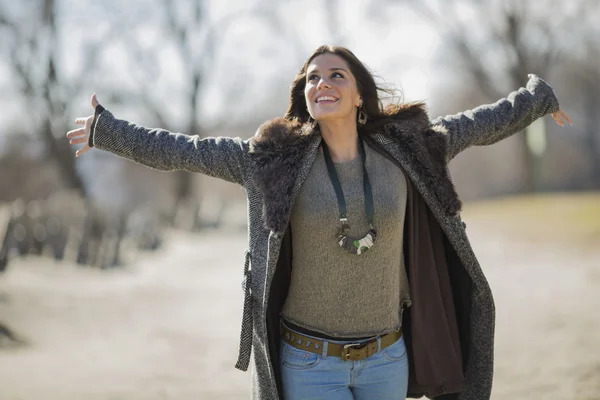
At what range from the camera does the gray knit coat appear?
2863 mm

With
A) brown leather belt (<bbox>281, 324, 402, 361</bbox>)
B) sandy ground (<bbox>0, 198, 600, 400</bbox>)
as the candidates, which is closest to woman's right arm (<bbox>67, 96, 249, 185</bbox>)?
brown leather belt (<bbox>281, 324, 402, 361</bbox>)

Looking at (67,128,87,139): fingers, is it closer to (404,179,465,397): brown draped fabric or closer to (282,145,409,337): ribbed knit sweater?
(282,145,409,337): ribbed knit sweater

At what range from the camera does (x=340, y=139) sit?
3.02 m

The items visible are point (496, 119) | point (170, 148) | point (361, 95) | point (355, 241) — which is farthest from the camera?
point (496, 119)

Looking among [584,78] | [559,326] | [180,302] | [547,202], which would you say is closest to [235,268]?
[180,302]

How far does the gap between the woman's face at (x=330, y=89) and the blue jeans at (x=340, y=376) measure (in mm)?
978

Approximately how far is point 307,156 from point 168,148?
57cm

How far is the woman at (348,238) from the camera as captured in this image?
2.80 m

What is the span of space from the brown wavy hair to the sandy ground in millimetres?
3254

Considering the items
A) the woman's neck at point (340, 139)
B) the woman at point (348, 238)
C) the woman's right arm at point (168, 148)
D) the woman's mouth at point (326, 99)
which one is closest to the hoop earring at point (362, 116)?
the woman at point (348, 238)

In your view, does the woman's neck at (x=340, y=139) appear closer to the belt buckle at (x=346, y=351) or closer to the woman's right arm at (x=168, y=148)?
the woman's right arm at (x=168, y=148)

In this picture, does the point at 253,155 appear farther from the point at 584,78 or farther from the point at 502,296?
the point at 584,78

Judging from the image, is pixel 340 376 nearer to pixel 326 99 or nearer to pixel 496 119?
pixel 326 99

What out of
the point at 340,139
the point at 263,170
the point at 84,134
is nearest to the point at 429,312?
the point at 340,139
